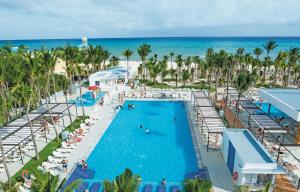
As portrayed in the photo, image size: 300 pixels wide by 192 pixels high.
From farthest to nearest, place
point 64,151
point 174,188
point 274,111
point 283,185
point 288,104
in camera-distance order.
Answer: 1. point 274,111
2. point 288,104
3. point 64,151
4. point 174,188
5. point 283,185

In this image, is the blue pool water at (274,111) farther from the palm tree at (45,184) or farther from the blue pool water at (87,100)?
the palm tree at (45,184)

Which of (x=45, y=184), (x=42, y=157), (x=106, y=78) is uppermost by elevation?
(x=106, y=78)

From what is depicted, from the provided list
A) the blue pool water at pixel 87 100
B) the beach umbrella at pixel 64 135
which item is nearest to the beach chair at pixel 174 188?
the beach umbrella at pixel 64 135

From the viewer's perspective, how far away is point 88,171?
2250 centimetres

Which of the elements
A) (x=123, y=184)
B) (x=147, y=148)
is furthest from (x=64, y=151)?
(x=123, y=184)

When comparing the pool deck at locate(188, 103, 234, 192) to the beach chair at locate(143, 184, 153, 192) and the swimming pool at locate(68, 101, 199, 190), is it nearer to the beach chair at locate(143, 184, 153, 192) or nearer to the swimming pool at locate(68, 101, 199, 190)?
the swimming pool at locate(68, 101, 199, 190)

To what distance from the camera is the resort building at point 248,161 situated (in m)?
18.7

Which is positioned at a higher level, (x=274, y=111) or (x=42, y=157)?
(x=274, y=111)

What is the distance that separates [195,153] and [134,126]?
1075 centimetres

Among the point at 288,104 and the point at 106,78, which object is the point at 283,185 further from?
the point at 106,78

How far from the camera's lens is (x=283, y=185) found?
1991cm

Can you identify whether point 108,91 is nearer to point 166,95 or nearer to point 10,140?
point 166,95

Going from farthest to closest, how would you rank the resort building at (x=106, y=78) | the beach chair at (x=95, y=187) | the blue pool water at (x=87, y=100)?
1. the resort building at (x=106, y=78)
2. the blue pool water at (x=87, y=100)
3. the beach chair at (x=95, y=187)

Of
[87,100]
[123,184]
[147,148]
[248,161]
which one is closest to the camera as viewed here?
[123,184]
